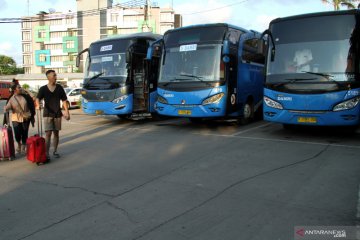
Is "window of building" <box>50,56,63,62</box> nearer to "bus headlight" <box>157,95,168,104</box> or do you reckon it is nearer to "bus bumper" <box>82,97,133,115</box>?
"bus bumper" <box>82,97,133,115</box>

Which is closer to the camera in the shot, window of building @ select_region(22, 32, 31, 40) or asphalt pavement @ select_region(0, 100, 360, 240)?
asphalt pavement @ select_region(0, 100, 360, 240)

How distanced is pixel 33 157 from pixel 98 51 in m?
7.57

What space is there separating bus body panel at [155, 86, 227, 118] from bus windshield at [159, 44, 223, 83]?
41cm

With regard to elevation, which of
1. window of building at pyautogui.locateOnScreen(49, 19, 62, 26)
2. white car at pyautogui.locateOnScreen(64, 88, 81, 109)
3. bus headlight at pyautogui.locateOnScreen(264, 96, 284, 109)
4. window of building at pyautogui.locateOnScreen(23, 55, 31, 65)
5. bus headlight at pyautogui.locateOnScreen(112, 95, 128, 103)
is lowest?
white car at pyautogui.locateOnScreen(64, 88, 81, 109)

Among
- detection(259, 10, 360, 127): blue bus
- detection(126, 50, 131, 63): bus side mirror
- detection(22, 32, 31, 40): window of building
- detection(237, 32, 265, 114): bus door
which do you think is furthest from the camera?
detection(22, 32, 31, 40): window of building

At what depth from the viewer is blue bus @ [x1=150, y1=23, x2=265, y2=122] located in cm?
1109

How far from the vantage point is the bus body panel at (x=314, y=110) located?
29.2ft

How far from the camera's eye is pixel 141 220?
453 centimetres

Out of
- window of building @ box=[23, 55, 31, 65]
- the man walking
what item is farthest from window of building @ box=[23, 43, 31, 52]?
the man walking

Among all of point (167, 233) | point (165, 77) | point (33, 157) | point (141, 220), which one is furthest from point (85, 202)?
point (165, 77)

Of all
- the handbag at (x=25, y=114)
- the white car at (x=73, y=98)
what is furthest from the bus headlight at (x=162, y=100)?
the white car at (x=73, y=98)

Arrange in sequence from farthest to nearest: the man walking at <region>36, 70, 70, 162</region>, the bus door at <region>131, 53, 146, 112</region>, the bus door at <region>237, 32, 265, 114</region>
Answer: the bus door at <region>131, 53, 146, 112</region> → the bus door at <region>237, 32, 265, 114</region> → the man walking at <region>36, 70, 70, 162</region>

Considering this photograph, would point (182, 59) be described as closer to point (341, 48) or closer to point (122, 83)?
point (122, 83)

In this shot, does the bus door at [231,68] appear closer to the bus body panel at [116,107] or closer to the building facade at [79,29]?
the bus body panel at [116,107]
